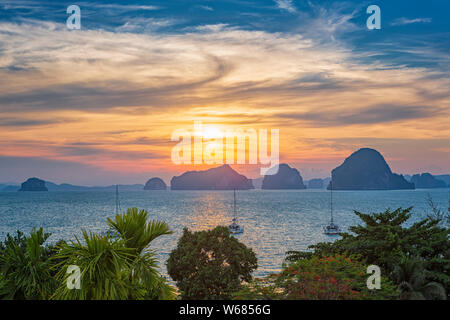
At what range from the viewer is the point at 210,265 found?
20.0 meters

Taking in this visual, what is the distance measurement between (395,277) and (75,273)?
34.2ft

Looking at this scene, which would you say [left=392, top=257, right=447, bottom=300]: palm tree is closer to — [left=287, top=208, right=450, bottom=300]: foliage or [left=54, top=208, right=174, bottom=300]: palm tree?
[left=287, top=208, right=450, bottom=300]: foliage

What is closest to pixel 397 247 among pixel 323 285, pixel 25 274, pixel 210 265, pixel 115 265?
pixel 323 285

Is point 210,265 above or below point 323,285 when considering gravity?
below

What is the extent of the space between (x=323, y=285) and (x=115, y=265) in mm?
4890

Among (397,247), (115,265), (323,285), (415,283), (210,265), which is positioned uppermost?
(115,265)

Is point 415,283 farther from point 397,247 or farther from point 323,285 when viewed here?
point 323,285

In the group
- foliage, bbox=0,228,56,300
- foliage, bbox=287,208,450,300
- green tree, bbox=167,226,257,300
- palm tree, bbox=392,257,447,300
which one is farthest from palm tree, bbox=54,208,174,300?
green tree, bbox=167,226,257,300

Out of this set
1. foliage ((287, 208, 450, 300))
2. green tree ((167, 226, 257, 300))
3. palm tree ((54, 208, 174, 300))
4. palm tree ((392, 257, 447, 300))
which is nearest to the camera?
palm tree ((54, 208, 174, 300))

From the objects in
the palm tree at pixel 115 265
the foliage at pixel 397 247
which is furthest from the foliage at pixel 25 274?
the foliage at pixel 397 247

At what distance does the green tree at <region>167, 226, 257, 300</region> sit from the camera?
64.4 ft

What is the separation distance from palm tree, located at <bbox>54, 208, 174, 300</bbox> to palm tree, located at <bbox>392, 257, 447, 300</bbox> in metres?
7.50

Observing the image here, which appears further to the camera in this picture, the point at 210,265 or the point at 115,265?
the point at 210,265
